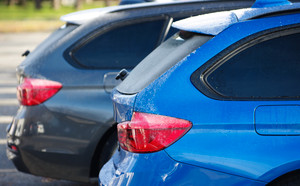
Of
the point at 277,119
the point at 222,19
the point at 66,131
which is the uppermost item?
the point at 222,19

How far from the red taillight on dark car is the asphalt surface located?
1.11 meters

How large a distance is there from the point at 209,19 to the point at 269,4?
42 centimetres

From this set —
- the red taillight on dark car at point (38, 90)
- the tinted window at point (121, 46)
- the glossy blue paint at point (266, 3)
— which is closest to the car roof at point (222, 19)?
the glossy blue paint at point (266, 3)

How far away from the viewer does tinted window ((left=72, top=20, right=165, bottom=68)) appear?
16.9 feet

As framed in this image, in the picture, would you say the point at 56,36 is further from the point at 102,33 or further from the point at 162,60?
the point at 162,60

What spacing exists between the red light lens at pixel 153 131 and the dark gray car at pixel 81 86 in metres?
1.61

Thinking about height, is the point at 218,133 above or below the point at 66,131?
above

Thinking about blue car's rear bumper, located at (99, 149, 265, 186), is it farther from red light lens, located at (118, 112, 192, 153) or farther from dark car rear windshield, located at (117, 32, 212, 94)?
dark car rear windshield, located at (117, 32, 212, 94)

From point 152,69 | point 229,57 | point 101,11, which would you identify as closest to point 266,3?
point 229,57

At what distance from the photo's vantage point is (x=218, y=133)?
314 cm

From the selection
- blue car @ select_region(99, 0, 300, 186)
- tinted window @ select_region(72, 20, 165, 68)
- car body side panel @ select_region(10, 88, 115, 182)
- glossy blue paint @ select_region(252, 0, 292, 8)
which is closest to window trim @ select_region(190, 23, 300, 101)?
blue car @ select_region(99, 0, 300, 186)

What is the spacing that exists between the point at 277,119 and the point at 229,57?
401mm

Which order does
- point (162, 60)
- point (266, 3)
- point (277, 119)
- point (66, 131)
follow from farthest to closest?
point (66, 131), point (266, 3), point (162, 60), point (277, 119)

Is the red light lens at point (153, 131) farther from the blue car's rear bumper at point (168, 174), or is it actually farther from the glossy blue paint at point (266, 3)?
the glossy blue paint at point (266, 3)
